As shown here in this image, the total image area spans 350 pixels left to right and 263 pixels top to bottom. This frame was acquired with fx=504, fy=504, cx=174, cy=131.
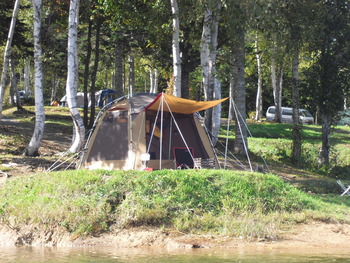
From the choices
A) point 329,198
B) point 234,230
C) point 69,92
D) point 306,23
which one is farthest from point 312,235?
point 306,23

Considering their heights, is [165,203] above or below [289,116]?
below

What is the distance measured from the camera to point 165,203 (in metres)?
10.3

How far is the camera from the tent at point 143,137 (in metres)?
14.4

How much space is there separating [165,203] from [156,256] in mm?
2004

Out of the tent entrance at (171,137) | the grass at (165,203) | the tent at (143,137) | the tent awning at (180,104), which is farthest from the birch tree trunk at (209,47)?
the grass at (165,203)

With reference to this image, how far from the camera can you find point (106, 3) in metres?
18.2

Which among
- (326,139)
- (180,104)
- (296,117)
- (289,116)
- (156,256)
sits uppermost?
(180,104)

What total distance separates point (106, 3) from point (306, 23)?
7449mm

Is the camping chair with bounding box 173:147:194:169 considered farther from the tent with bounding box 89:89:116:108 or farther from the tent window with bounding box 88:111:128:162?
the tent with bounding box 89:89:116:108

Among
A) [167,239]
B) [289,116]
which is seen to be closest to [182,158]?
[167,239]

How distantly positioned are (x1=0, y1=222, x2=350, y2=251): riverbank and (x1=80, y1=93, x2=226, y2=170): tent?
4462 mm

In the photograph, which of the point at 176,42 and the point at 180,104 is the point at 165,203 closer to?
the point at 180,104

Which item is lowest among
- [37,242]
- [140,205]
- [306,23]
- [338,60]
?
[37,242]

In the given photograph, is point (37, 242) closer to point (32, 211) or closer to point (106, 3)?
point (32, 211)
